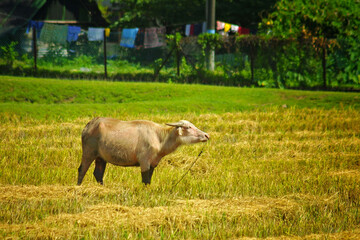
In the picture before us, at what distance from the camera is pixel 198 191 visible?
22.8ft

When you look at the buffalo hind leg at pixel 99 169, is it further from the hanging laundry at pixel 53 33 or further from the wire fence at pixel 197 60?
the hanging laundry at pixel 53 33

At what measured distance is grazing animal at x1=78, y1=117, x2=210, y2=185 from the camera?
264 inches

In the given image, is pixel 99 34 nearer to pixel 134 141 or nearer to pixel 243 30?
pixel 243 30

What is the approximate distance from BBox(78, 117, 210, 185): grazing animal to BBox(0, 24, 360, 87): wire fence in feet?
47.0

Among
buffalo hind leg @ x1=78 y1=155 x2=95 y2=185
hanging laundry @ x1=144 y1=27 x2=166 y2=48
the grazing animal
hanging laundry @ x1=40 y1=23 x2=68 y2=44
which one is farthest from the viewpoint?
hanging laundry @ x1=144 y1=27 x2=166 y2=48

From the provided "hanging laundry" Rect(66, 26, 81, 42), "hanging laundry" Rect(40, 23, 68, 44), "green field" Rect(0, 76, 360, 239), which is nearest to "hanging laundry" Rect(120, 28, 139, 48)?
"hanging laundry" Rect(66, 26, 81, 42)

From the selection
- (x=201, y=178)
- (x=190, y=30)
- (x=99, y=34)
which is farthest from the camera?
(x=190, y=30)

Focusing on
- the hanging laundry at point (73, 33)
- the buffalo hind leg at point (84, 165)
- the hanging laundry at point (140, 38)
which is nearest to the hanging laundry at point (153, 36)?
the hanging laundry at point (140, 38)

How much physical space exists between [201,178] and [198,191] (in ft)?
2.76

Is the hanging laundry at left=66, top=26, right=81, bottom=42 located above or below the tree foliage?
below

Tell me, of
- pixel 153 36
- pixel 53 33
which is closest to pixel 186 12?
pixel 153 36

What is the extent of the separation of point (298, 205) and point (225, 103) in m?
9.47

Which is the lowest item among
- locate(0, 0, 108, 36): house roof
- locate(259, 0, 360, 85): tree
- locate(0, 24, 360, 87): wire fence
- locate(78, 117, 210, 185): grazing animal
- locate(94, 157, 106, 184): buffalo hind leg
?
locate(94, 157, 106, 184): buffalo hind leg

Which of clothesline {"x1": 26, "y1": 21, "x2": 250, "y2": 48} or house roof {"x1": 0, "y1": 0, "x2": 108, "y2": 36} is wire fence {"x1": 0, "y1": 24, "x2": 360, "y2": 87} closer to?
clothesline {"x1": 26, "y1": 21, "x2": 250, "y2": 48}
